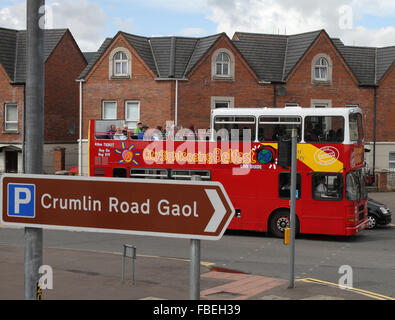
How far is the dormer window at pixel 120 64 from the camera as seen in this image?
35.2 metres

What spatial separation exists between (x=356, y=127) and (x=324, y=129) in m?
1.25

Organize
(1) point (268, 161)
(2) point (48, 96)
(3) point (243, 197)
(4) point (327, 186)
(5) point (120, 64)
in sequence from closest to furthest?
(4) point (327, 186)
(1) point (268, 161)
(3) point (243, 197)
(5) point (120, 64)
(2) point (48, 96)

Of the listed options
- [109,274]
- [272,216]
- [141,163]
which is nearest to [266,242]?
[272,216]

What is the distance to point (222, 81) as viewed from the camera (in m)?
34.9

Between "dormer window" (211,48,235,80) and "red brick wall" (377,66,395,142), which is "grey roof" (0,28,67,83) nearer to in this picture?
"dormer window" (211,48,235,80)

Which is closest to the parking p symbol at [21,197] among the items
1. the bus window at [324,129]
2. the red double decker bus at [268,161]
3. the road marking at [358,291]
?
the road marking at [358,291]

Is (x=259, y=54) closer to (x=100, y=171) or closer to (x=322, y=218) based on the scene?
(x=100, y=171)

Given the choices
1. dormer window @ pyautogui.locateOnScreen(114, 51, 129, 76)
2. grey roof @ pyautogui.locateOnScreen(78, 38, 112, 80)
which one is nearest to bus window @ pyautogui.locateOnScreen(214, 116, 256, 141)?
dormer window @ pyautogui.locateOnScreen(114, 51, 129, 76)

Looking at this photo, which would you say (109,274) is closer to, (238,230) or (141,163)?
(141,163)

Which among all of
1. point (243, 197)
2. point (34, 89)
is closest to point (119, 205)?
point (34, 89)

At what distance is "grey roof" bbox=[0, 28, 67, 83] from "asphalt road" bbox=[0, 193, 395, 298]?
1997cm

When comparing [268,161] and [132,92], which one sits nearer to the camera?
[268,161]

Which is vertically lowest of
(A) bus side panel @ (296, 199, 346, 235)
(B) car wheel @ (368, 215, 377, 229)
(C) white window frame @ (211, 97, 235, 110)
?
(B) car wheel @ (368, 215, 377, 229)

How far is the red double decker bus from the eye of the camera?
1866 centimetres
